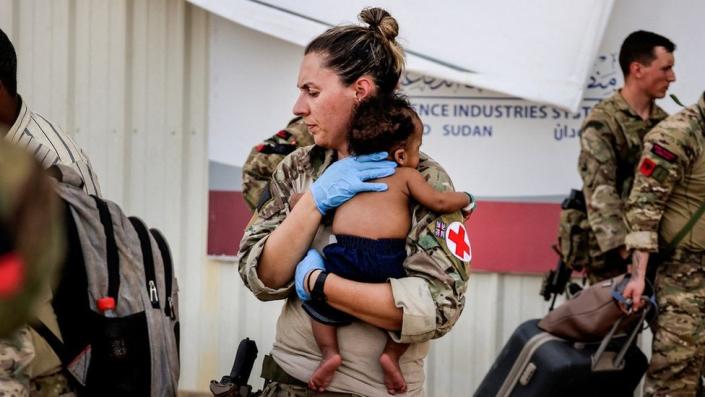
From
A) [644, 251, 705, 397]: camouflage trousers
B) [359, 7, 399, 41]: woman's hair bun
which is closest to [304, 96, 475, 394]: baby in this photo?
[359, 7, 399, 41]: woman's hair bun

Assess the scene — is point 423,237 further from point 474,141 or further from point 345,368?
point 474,141

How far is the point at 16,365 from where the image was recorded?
102 inches

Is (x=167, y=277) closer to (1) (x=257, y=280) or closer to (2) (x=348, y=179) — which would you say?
(1) (x=257, y=280)

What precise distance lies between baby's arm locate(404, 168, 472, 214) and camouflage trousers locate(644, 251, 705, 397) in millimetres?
2619

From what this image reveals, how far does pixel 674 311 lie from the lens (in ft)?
15.7

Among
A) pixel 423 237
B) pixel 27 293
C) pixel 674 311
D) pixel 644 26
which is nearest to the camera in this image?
pixel 27 293

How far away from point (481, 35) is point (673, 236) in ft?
4.18

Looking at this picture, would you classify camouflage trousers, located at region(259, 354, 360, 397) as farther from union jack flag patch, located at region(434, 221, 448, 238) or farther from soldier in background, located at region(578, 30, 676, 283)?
soldier in background, located at region(578, 30, 676, 283)

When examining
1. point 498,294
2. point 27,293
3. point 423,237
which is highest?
point 27,293

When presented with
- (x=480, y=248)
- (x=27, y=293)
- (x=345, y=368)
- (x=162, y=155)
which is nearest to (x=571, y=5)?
(x=480, y=248)

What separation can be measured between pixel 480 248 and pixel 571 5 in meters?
1.25

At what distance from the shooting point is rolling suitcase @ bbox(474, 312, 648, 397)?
4410 millimetres

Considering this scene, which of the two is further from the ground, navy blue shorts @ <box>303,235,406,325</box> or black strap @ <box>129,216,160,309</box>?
navy blue shorts @ <box>303,235,406,325</box>

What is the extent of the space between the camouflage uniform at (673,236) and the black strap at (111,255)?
261cm
